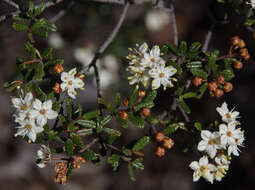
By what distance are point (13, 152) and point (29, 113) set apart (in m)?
4.20

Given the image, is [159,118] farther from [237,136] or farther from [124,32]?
[124,32]

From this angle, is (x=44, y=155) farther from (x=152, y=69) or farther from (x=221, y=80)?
(x=221, y=80)

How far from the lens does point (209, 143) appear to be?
2.16 m

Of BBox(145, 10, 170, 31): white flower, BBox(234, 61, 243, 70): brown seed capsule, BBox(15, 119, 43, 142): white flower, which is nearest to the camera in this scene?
BBox(15, 119, 43, 142): white flower

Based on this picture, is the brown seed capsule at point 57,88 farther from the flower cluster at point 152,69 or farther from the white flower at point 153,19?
the white flower at point 153,19

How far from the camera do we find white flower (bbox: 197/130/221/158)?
214 cm

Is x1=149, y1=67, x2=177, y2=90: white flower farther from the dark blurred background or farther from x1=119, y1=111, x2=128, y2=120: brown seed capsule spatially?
the dark blurred background

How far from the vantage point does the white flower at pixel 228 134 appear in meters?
2.12

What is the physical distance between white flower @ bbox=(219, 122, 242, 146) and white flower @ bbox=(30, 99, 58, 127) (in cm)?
117

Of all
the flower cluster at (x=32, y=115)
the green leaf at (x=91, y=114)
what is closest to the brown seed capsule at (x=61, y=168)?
the flower cluster at (x=32, y=115)

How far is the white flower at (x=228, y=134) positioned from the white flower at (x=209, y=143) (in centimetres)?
4

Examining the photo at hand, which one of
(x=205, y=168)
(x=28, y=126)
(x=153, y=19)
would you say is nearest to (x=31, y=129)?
(x=28, y=126)

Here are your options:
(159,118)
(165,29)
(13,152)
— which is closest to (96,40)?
(165,29)

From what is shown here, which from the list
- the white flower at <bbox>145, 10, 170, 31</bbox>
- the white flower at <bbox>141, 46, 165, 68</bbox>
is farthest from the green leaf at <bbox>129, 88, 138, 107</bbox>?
the white flower at <bbox>145, 10, 170, 31</bbox>
